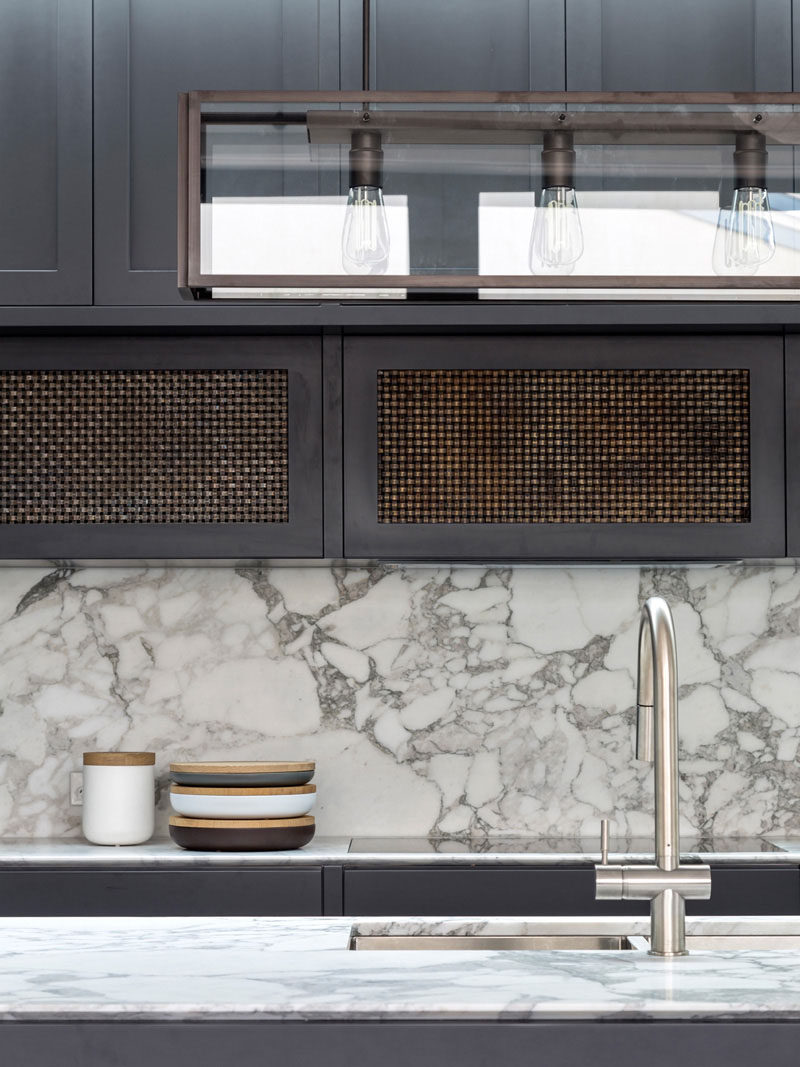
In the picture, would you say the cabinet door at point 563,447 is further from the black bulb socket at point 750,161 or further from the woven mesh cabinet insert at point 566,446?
the black bulb socket at point 750,161

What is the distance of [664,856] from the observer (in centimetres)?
143

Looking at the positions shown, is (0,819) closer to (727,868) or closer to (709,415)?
(727,868)

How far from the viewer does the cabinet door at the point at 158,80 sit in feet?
8.84

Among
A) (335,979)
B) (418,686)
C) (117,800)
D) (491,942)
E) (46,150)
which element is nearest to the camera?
(335,979)

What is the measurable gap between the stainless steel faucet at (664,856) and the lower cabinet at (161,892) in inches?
50.4

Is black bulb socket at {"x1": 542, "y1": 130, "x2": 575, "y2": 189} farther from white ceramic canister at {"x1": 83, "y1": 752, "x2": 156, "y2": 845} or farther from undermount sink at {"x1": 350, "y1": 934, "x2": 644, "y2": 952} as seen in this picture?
white ceramic canister at {"x1": 83, "y1": 752, "x2": 156, "y2": 845}

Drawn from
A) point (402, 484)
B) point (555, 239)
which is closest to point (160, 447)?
point (402, 484)

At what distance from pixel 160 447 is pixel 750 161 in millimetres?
1632

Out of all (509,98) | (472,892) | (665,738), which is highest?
(509,98)

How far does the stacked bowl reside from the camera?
8.87ft

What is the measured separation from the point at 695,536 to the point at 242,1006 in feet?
6.02

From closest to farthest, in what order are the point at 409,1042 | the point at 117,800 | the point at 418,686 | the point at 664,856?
1. the point at 409,1042
2. the point at 664,856
3. the point at 117,800
4. the point at 418,686

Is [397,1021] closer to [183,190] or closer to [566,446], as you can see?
[183,190]

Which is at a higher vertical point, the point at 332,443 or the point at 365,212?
the point at 365,212
